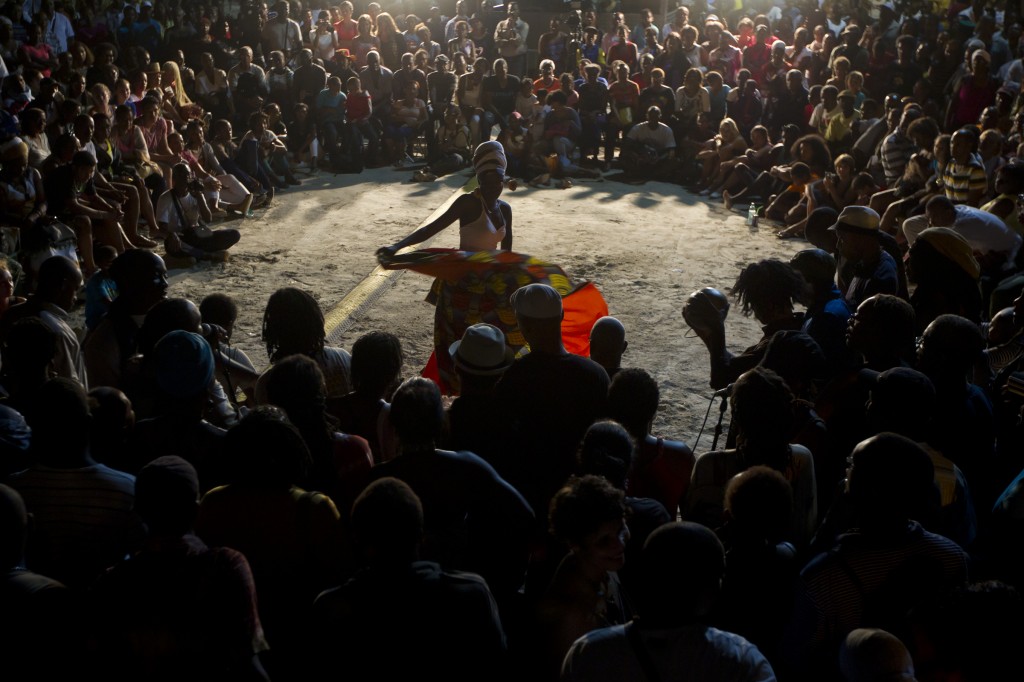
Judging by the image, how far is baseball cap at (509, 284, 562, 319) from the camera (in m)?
4.46

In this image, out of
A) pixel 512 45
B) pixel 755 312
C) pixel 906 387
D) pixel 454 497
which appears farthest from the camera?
pixel 512 45

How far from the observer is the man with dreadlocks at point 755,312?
495cm

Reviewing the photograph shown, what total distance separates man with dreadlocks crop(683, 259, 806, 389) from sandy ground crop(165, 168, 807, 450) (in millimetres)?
1365

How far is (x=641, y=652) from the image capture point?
2.42m

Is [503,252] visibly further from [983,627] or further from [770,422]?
[983,627]

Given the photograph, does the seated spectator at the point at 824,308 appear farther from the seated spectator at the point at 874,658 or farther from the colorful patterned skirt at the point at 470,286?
the seated spectator at the point at 874,658

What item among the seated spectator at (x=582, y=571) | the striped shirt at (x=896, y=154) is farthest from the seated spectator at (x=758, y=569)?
the striped shirt at (x=896, y=154)

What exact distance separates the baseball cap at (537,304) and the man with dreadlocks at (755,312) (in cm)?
78

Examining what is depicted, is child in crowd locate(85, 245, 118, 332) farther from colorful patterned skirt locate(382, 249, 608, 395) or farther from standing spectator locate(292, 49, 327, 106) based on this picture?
standing spectator locate(292, 49, 327, 106)

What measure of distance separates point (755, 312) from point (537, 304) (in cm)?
116

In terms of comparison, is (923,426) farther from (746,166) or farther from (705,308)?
(746,166)

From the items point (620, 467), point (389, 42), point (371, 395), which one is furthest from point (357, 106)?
point (620, 467)

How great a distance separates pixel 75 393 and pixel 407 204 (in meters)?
9.77

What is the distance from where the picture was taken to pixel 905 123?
12000 millimetres
